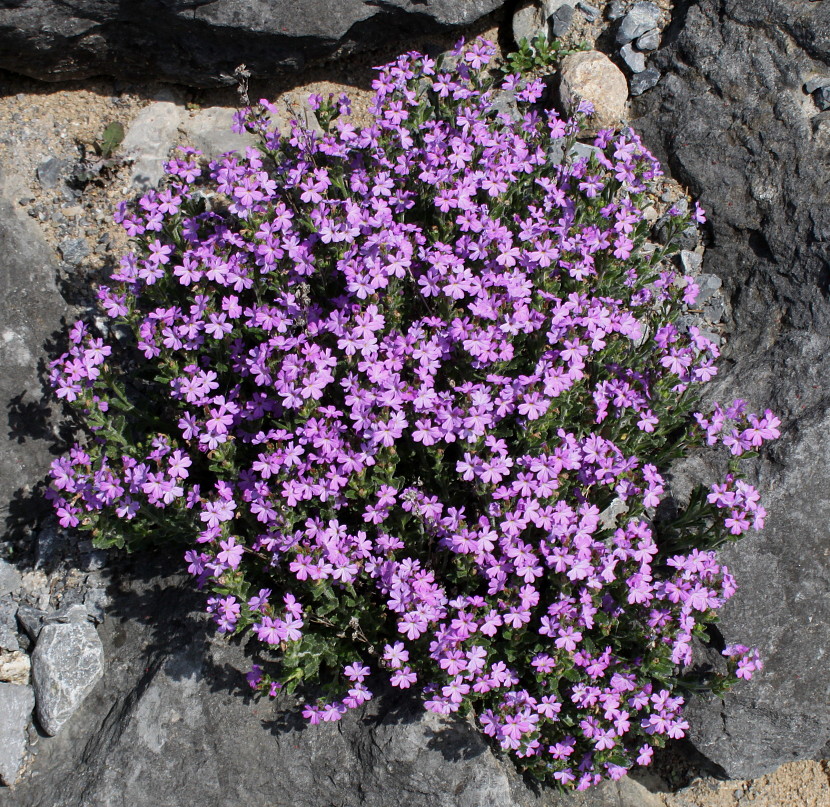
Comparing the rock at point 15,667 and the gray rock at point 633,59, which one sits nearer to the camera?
the rock at point 15,667

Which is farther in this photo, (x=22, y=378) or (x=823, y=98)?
(x=823, y=98)

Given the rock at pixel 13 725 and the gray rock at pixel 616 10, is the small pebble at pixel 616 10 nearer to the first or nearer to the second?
the gray rock at pixel 616 10

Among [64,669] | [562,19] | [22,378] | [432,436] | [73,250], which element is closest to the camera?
[432,436]

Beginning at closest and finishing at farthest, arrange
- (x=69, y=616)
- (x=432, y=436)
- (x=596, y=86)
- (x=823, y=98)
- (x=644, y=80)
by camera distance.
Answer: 1. (x=432, y=436)
2. (x=69, y=616)
3. (x=823, y=98)
4. (x=596, y=86)
5. (x=644, y=80)

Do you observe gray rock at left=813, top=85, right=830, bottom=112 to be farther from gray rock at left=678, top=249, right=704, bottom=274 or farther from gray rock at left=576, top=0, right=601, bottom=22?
gray rock at left=576, top=0, right=601, bottom=22

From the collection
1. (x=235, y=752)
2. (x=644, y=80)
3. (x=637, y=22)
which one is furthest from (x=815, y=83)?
(x=235, y=752)

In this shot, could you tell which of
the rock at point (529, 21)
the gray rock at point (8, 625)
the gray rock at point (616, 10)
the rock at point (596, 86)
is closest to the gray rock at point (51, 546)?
the gray rock at point (8, 625)

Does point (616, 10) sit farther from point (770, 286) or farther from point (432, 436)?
point (432, 436)
